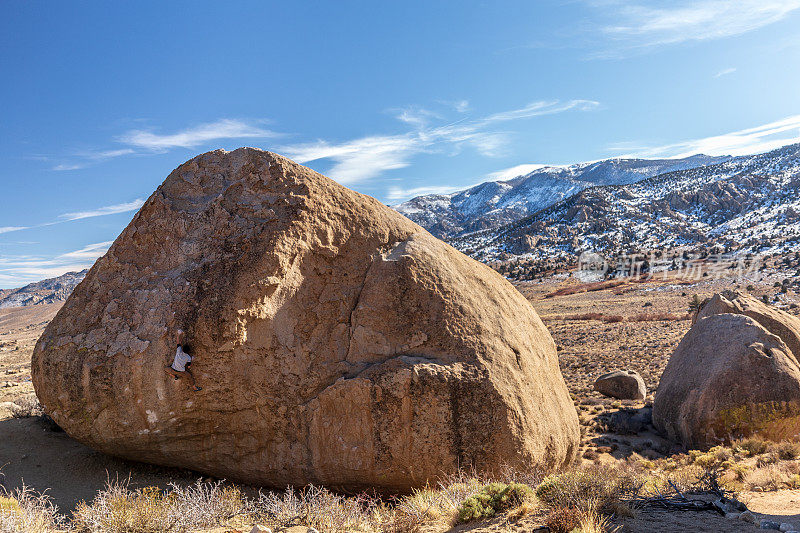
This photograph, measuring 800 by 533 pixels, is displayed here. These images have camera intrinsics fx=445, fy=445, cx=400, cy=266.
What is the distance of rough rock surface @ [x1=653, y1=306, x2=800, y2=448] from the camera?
877 centimetres

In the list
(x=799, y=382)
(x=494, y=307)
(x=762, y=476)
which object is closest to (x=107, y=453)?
(x=494, y=307)

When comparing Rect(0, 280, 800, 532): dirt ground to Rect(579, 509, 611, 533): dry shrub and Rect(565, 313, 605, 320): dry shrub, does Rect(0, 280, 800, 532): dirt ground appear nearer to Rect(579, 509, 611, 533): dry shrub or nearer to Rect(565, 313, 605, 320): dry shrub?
Rect(579, 509, 611, 533): dry shrub

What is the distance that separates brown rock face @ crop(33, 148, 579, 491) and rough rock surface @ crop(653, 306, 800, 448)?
393 centimetres

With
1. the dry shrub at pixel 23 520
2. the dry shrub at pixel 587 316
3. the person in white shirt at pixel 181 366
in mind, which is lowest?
the dry shrub at pixel 587 316

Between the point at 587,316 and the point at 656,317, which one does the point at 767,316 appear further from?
the point at 587,316

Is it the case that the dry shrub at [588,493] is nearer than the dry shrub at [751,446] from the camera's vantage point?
Yes

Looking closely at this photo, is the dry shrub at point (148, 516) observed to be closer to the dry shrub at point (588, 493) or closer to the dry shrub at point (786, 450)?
the dry shrub at point (588, 493)

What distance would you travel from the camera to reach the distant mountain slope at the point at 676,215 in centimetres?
9362

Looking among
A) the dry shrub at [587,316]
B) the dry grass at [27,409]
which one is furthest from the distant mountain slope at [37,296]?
the dry grass at [27,409]

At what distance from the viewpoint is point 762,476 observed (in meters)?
6.47

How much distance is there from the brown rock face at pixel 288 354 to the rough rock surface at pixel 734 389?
155 inches

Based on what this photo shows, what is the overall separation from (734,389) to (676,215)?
125542mm

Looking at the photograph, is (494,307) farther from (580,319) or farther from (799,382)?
(580,319)
